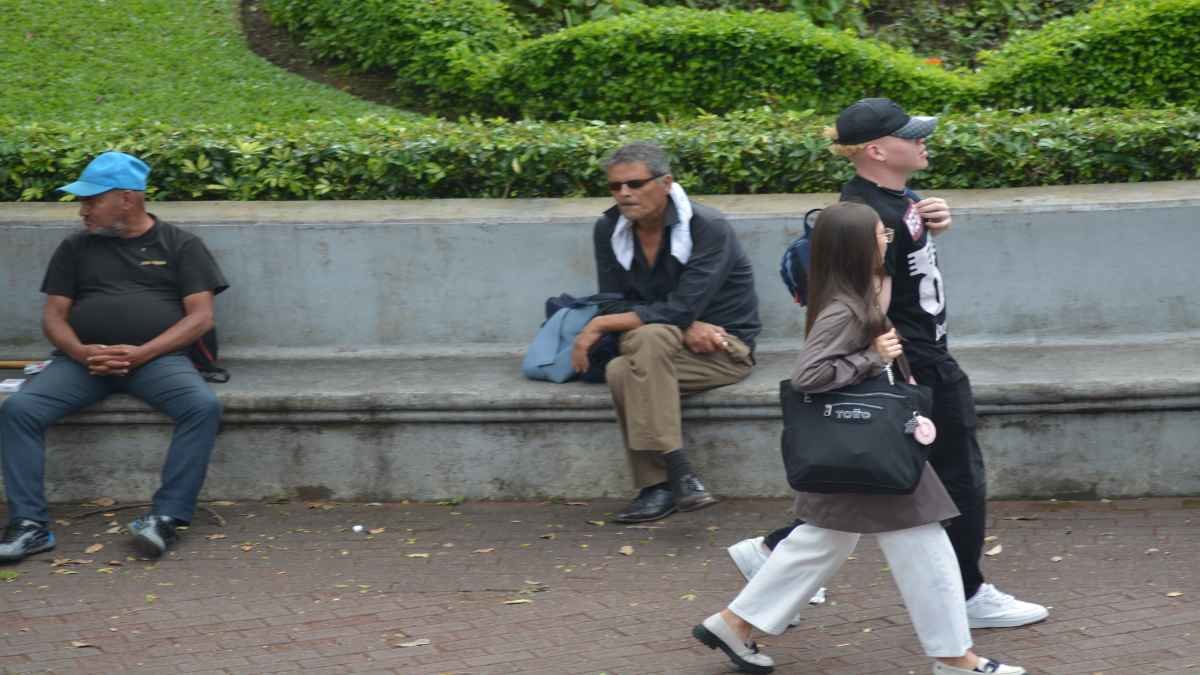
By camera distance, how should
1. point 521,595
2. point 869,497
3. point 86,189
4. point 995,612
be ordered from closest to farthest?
1. point 869,497
2. point 995,612
3. point 521,595
4. point 86,189

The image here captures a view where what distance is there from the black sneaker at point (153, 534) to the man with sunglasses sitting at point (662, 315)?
1728 mm

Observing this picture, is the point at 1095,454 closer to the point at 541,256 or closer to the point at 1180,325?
the point at 1180,325

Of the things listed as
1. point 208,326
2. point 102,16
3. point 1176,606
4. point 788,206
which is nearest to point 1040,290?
point 788,206

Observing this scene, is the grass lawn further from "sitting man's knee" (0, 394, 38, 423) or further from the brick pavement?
the brick pavement

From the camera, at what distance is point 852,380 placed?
14.2ft

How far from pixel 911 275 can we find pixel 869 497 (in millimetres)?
696

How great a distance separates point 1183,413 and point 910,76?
3.00 meters

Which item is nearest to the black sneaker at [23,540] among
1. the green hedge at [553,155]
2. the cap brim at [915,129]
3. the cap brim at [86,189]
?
the cap brim at [86,189]

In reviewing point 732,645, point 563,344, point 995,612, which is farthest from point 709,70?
point 732,645

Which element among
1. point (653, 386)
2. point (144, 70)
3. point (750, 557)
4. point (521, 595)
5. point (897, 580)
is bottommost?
point (521, 595)

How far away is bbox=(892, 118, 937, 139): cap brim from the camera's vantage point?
4609mm

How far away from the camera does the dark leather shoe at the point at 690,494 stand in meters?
6.00

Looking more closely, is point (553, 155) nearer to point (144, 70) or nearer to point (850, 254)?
point (850, 254)

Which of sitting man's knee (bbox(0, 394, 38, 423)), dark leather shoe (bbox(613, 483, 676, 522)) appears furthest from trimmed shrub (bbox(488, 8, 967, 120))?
sitting man's knee (bbox(0, 394, 38, 423))
